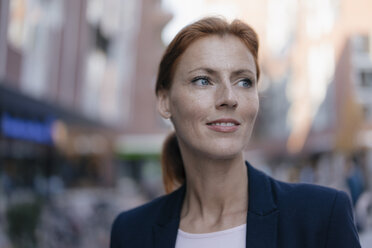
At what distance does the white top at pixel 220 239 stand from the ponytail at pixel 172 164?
48 centimetres

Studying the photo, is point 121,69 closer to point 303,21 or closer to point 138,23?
point 138,23

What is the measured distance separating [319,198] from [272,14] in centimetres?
6042

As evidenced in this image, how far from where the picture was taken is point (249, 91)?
1618 mm

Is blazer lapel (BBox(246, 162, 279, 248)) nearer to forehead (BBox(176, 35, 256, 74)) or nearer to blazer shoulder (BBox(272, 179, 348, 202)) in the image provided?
blazer shoulder (BBox(272, 179, 348, 202))

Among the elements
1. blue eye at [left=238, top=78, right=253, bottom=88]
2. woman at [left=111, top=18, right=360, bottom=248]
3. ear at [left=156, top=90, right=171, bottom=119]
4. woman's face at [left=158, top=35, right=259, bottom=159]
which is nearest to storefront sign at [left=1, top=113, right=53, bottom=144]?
ear at [left=156, top=90, right=171, bottom=119]

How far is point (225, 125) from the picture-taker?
155cm

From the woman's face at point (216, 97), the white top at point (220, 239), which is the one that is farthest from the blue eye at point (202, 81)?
the white top at point (220, 239)

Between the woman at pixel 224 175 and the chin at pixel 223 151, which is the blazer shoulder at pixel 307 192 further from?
the chin at pixel 223 151

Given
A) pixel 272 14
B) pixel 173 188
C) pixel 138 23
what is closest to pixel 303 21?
pixel 138 23

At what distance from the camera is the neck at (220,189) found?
1.64 metres

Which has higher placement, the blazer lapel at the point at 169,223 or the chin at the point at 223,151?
the chin at the point at 223,151

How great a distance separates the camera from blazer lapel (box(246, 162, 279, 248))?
57.2 inches

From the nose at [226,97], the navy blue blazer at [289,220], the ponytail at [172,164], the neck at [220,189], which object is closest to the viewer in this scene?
the navy blue blazer at [289,220]

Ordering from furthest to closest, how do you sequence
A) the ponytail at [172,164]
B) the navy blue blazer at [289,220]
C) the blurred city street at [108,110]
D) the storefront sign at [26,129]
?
the storefront sign at [26,129], the blurred city street at [108,110], the ponytail at [172,164], the navy blue blazer at [289,220]
